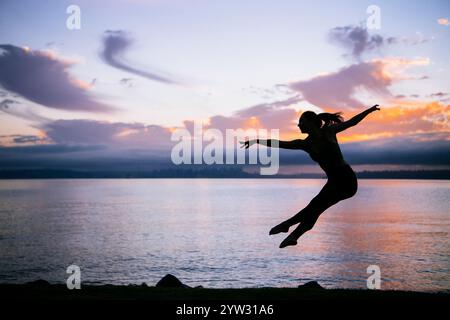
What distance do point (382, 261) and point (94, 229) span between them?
3806 cm

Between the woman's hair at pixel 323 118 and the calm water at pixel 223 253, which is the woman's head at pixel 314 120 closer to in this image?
the woman's hair at pixel 323 118

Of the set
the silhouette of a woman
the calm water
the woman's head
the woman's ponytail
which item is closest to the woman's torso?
the silhouette of a woman

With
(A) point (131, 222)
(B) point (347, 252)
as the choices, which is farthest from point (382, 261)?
(A) point (131, 222)

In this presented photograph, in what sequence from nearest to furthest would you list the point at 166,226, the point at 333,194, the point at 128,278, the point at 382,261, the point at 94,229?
the point at 333,194 → the point at 128,278 → the point at 382,261 → the point at 94,229 → the point at 166,226

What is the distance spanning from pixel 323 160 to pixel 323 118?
2.87ft

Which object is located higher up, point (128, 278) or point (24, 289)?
point (24, 289)

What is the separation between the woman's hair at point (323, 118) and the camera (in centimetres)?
798

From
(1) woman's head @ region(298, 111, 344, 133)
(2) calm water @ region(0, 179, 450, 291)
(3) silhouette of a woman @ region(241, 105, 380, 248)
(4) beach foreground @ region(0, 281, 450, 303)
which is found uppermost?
(1) woman's head @ region(298, 111, 344, 133)

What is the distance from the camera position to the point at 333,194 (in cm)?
760

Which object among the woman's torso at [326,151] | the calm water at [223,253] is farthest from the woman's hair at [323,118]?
the calm water at [223,253]

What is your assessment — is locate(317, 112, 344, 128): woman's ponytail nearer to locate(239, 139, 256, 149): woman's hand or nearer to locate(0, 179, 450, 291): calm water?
locate(239, 139, 256, 149): woman's hand

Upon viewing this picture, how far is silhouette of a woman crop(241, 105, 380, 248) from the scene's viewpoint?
7574mm

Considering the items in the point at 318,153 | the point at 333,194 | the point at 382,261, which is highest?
the point at 318,153
